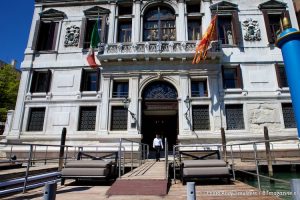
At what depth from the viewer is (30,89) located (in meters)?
17.9

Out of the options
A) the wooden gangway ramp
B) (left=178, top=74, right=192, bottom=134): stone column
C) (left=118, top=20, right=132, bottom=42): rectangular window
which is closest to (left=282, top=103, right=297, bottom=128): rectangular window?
(left=178, top=74, right=192, bottom=134): stone column

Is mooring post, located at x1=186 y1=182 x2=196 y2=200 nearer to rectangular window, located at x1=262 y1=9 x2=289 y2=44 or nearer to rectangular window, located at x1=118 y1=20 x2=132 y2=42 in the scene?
rectangular window, located at x1=118 y1=20 x2=132 y2=42

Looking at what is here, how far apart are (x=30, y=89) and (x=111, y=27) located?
8917 millimetres

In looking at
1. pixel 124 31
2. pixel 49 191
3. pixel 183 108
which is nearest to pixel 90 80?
pixel 124 31

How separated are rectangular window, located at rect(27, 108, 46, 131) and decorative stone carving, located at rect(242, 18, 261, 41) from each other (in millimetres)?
18562

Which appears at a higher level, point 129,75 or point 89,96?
point 129,75

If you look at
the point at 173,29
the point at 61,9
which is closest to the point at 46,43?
the point at 61,9

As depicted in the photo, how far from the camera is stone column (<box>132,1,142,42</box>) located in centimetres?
1845

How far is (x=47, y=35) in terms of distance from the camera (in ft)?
65.2

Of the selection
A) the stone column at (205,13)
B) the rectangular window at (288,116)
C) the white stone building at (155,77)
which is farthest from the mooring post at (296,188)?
the stone column at (205,13)

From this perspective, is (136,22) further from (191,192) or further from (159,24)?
(191,192)

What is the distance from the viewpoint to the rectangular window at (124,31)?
63.4ft

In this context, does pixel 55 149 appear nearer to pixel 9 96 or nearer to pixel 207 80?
pixel 207 80

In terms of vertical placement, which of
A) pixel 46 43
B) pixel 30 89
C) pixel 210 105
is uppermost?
pixel 46 43
